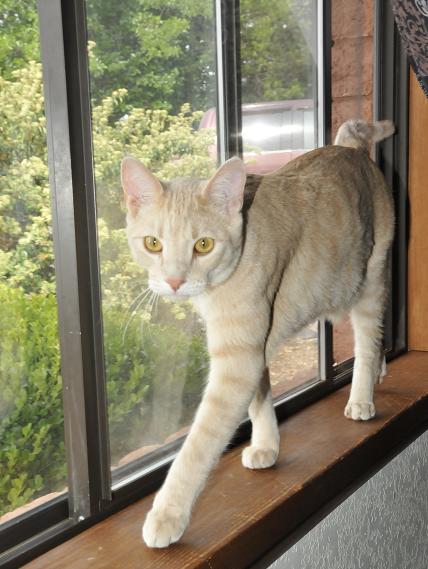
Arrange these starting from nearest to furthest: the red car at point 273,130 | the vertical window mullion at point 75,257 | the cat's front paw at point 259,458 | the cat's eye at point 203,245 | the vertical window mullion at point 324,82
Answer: the vertical window mullion at point 75,257 < the cat's eye at point 203,245 < the cat's front paw at point 259,458 < the red car at point 273,130 < the vertical window mullion at point 324,82

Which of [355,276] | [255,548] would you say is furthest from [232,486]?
[355,276]

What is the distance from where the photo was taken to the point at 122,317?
1.28 m

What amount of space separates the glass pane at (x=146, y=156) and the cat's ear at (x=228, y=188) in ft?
0.67

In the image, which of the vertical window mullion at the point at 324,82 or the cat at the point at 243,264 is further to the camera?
the vertical window mullion at the point at 324,82

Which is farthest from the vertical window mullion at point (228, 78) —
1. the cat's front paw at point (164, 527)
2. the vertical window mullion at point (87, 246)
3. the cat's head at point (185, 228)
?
the cat's front paw at point (164, 527)

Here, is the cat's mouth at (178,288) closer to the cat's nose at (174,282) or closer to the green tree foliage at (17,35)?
the cat's nose at (174,282)

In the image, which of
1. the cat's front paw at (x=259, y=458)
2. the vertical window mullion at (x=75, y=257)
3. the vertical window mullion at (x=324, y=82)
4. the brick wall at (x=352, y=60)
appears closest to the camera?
the vertical window mullion at (x=75, y=257)

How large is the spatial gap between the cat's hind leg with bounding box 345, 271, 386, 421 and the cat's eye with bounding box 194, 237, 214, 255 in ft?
1.93

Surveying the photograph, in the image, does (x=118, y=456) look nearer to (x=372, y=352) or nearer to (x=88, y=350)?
(x=88, y=350)

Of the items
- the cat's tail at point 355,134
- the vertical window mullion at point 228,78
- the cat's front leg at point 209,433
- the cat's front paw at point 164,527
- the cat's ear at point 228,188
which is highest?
the vertical window mullion at point 228,78

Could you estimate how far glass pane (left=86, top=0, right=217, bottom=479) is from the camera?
3.95ft

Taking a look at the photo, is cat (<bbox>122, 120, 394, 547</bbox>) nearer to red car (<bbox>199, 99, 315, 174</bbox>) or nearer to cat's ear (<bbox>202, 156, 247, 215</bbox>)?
cat's ear (<bbox>202, 156, 247, 215</bbox>)

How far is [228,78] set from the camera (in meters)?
1.38

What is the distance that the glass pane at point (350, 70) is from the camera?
193cm
